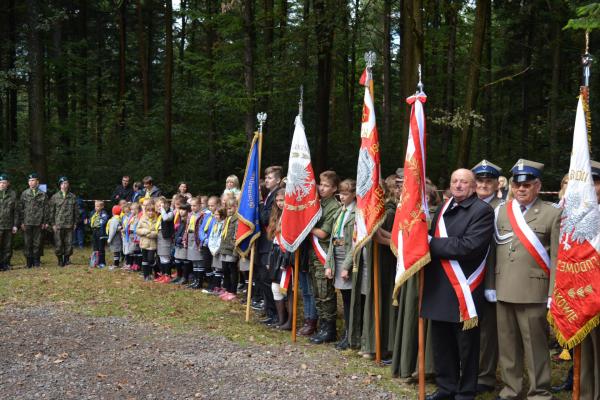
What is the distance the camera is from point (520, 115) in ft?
89.8

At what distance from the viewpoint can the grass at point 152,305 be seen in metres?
6.54

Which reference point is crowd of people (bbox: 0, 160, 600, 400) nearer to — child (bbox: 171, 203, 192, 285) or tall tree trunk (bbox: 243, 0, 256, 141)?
child (bbox: 171, 203, 192, 285)

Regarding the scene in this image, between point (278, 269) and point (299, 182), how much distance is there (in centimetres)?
137

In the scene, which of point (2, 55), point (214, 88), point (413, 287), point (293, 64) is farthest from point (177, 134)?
point (413, 287)

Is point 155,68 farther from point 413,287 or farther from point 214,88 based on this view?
point 413,287

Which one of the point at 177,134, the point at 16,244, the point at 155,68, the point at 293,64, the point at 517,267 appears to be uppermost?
the point at 155,68

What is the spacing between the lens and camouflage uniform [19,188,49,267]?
14250 millimetres

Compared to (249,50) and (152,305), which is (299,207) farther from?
(249,50)

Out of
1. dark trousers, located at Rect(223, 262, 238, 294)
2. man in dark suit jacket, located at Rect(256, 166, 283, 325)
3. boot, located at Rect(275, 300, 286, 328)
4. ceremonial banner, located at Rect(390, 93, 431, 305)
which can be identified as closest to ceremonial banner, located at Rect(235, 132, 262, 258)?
man in dark suit jacket, located at Rect(256, 166, 283, 325)

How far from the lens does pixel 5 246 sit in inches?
548

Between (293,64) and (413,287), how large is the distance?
13.9 metres

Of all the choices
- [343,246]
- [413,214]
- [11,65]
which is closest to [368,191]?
[343,246]

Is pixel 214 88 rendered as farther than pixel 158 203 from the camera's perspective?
Yes

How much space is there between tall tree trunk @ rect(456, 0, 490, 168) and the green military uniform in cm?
669
